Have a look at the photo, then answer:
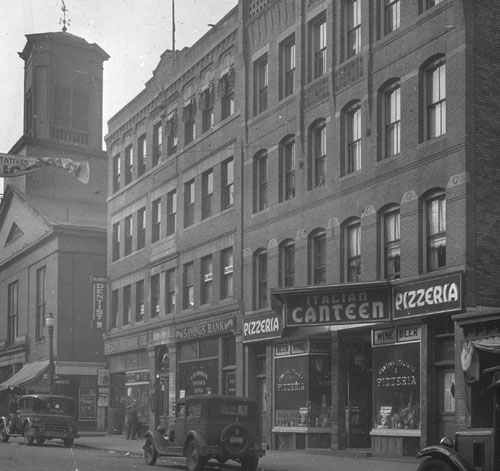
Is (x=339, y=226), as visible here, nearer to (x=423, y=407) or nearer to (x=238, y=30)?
Answer: (x=423, y=407)

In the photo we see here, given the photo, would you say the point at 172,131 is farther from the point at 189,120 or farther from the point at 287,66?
the point at 287,66

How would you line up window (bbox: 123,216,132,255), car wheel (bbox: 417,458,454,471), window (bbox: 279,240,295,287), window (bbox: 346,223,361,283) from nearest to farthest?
car wheel (bbox: 417,458,454,471), window (bbox: 346,223,361,283), window (bbox: 279,240,295,287), window (bbox: 123,216,132,255)

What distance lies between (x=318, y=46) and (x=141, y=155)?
49.5 feet

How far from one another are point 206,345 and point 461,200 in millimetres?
15278

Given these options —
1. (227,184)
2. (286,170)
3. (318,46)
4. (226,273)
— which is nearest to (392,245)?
(286,170)

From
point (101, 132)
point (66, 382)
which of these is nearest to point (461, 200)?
point (66, 382)

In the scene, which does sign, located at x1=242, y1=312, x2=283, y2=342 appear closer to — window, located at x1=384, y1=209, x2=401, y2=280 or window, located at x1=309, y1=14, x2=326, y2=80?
window, located at x1=384, y1=209, x2=401, y2=280

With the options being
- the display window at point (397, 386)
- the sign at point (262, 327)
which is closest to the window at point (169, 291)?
the sign at point (262, 327)

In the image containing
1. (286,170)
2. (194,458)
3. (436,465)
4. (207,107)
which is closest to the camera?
(436,465)

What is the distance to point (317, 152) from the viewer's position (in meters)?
30.3

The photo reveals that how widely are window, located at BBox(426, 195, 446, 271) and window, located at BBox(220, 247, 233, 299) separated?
11.3 metres

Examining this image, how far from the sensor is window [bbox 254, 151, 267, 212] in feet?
109

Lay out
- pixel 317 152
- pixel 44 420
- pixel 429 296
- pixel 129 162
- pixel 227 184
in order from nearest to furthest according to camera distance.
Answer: pixel 429 296, pixel 317 152, pixel 44 420, pixel 227 184, pixel 129 162

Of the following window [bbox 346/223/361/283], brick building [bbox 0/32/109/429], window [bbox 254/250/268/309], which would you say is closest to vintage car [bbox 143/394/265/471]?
window [bbox 346/223/361/283]
